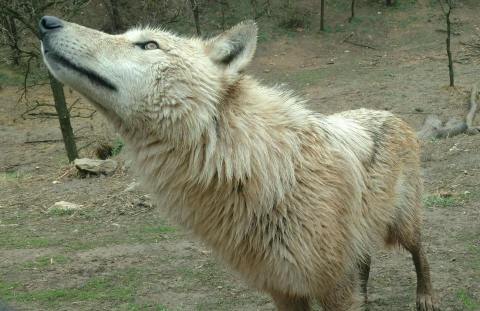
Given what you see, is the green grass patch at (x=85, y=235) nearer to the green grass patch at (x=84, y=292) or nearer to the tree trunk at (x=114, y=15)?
the green grass patch at (x=84, y=292)

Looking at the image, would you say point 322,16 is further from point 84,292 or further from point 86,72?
point 86,72

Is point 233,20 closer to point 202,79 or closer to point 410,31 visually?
point 410,31

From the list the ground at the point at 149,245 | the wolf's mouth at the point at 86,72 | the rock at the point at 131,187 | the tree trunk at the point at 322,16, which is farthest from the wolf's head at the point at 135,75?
the tree trunk at the point at 322,16

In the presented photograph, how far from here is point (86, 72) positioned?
3.06 meters

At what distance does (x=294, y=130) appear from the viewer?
138 inches

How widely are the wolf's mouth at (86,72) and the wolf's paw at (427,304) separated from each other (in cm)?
287

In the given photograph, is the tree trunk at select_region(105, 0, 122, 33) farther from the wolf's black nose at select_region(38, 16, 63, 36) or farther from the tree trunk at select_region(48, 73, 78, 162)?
the wolf's black nose at select_region(38, 16, 63, 36)

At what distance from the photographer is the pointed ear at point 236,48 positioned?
3.35 m

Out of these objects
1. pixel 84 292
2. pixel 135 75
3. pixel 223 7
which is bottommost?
pixel 223 7

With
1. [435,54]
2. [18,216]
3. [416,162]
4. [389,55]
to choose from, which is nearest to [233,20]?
[389,55]

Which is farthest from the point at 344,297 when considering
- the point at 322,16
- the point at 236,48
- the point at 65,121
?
the point at 322,16

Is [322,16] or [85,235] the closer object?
[85,235]

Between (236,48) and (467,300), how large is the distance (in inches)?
105

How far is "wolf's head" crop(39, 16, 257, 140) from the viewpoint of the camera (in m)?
3.07
